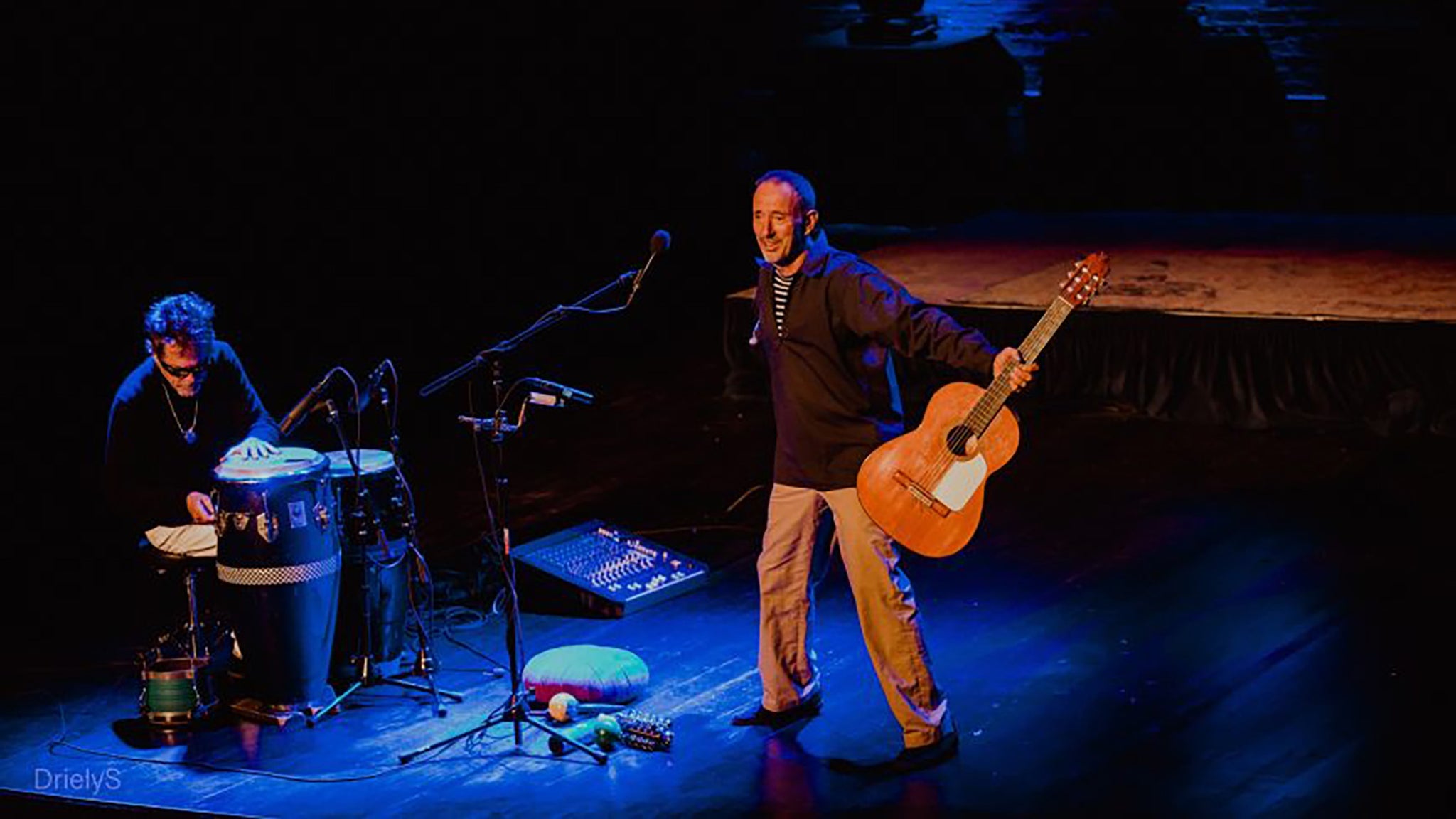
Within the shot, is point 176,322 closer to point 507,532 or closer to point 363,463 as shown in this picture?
point 363,463

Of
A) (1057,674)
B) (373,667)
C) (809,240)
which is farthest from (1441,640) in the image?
(373,667)

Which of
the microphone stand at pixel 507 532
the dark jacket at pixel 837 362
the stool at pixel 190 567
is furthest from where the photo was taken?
the stool at pixel 190 567

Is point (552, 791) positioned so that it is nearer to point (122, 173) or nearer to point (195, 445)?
point (195, 445)

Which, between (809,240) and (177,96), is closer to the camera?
(809,240)

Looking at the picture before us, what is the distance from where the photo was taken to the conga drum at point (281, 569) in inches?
245

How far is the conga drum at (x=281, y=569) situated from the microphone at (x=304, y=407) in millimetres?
108

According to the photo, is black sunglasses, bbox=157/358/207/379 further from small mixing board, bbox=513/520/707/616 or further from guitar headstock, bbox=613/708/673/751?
guitar headstock, bbox=613/708/673/751

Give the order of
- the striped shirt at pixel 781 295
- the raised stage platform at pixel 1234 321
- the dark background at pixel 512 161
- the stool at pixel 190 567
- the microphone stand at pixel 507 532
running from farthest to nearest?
the dark background at pixel 512 161
the raised stage platform at pixel 1234 321
the stool at pixel 190 567
the microphone stand at pixel 507 532
the striped shirt at pixel 781 295

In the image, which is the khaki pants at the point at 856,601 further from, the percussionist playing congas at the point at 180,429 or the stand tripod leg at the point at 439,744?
the percussionist playing congas at the point at 180,429

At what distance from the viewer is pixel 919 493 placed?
18.4ft

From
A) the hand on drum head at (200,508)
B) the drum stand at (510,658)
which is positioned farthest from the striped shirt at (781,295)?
the hand on drum head at (200,508)

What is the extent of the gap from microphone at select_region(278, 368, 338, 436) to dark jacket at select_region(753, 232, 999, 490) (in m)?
1.61

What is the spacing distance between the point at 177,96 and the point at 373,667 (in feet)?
17.7

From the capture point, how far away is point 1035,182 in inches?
571
